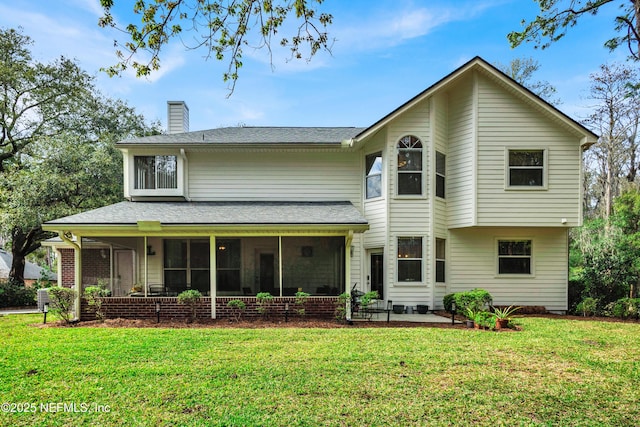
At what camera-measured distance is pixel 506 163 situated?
1234cm

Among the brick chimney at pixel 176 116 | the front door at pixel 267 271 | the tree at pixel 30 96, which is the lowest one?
the front door at pixel 267 271

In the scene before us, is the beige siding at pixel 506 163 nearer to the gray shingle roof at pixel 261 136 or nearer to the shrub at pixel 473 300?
the shrub at pixel 473 300

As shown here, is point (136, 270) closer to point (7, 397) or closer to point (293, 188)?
point (293, 188)

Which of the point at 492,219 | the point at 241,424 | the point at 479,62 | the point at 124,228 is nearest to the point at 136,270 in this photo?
the point at 124,228

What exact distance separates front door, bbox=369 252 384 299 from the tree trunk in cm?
1614

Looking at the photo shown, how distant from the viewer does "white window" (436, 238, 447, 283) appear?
1296 cm

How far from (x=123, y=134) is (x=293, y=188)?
14.6 meters

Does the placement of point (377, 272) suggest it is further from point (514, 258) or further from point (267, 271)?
point (514, 258)

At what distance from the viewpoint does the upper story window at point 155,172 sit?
13.6 meters

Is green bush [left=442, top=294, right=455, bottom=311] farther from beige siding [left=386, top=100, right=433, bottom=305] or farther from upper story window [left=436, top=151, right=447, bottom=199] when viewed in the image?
upper story window [left=436, top=151, right=447, bottom=199]

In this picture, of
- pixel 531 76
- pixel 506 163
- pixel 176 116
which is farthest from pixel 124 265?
pixel 531 76

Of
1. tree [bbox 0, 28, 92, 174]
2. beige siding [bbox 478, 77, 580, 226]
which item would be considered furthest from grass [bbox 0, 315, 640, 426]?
tree [bbox 0, 28, 92, 174]

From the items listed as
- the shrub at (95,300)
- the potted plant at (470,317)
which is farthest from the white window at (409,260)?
the shrub at (95,300)

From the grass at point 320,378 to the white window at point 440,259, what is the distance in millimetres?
4233
